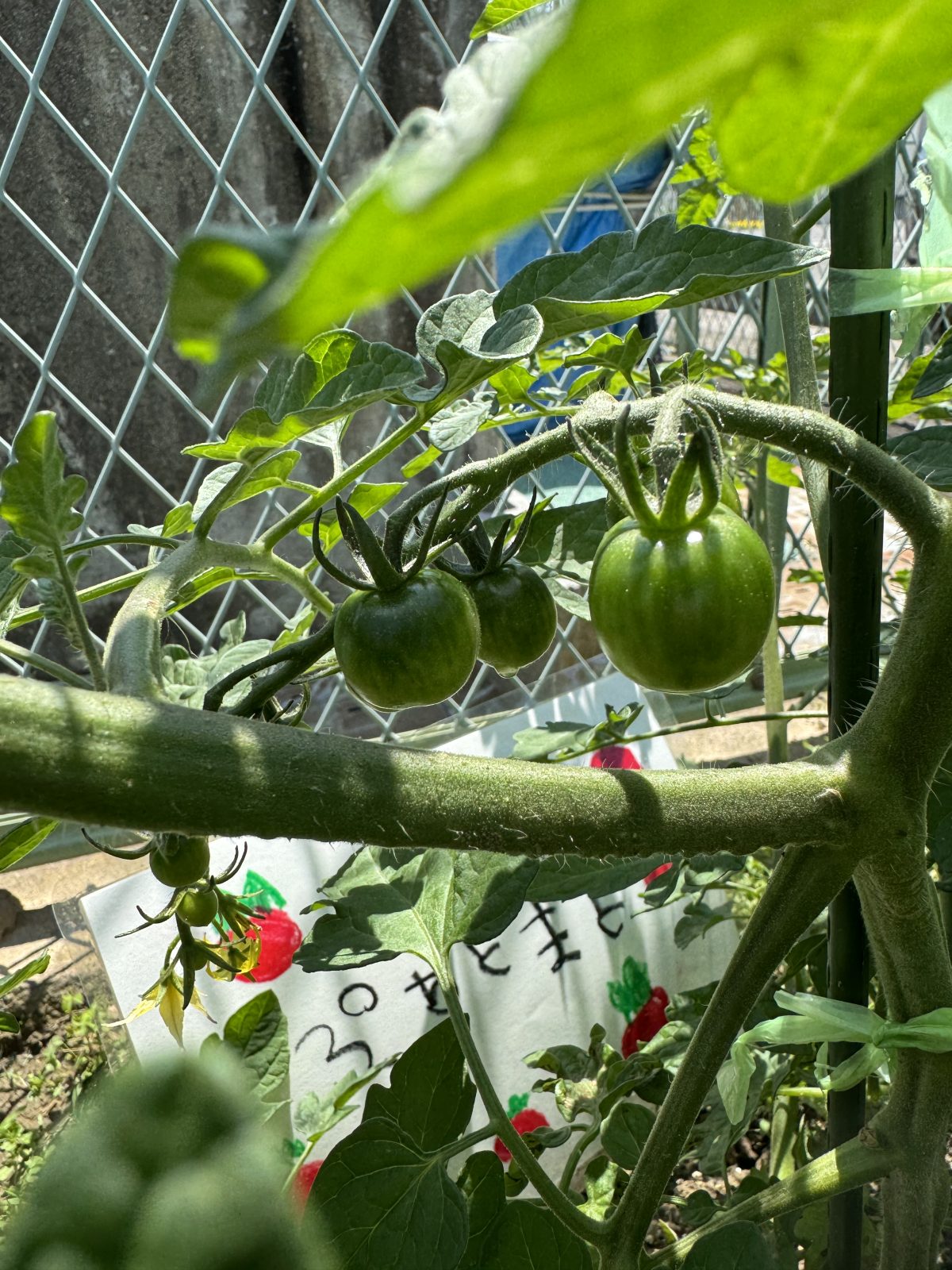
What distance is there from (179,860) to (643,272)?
0.95 feet

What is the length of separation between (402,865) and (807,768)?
307mm

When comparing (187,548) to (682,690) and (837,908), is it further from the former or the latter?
(837,908)

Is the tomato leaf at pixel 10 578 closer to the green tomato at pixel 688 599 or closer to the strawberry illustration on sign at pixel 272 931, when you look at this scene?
the green tomato at pixel 688 599

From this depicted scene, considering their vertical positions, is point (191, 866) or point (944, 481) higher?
point (944, 481)

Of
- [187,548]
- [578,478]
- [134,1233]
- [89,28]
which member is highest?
[89,28]

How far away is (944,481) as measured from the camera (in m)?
0.52

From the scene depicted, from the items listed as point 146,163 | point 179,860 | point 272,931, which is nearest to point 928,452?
point 179,860

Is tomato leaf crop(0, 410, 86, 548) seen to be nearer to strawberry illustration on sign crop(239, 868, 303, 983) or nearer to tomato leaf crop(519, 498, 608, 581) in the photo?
tomato leaf crop(519, 498, 608, 581)

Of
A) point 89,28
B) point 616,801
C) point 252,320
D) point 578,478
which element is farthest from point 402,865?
point 89,28

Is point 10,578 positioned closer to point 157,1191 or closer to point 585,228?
point 157,1191

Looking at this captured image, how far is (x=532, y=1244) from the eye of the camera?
1.72ft

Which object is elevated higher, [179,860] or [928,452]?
[928,452]

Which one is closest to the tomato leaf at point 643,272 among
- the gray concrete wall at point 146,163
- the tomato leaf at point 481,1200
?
the tomato leaf at point 481,1200

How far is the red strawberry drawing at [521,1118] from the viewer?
99 cm
